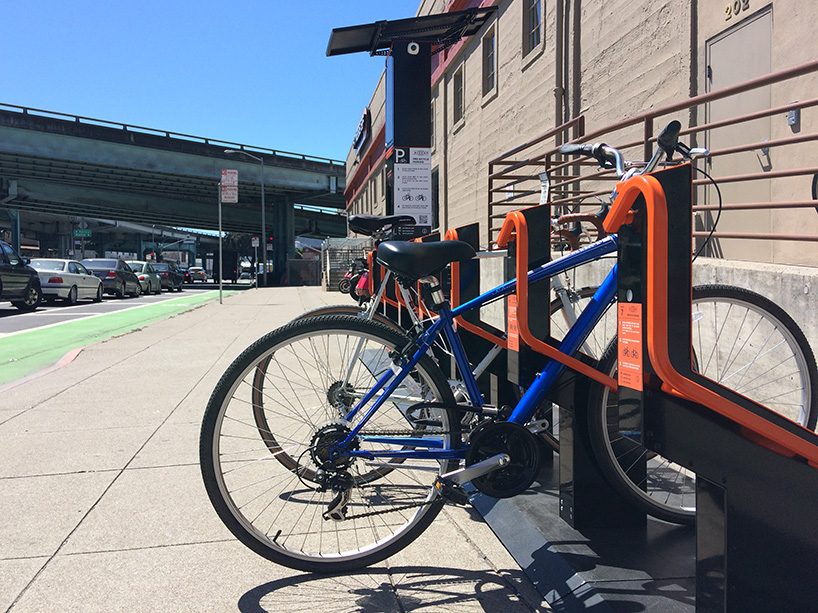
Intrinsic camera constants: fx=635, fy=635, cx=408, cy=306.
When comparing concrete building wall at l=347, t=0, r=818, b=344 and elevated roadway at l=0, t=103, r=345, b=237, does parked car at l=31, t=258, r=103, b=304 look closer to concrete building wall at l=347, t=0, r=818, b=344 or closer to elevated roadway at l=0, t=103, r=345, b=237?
concrete building wall at l=347, t=0, r=818, b=344

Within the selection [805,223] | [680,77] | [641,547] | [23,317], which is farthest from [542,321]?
[23,317]

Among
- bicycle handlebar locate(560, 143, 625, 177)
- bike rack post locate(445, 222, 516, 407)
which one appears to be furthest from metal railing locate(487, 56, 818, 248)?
bike rack post locate(445, 222, 516, 407)

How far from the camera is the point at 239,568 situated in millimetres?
2791

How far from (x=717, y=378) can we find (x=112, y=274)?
25.6m

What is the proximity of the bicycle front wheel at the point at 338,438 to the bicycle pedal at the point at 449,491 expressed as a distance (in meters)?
0.04

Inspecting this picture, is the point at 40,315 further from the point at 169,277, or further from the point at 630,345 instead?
the point at 169,277

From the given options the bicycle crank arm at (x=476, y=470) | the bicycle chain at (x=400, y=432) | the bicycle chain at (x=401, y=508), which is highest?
the bicycle chain at (x=400, y=432)

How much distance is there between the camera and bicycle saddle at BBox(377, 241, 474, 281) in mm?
2625

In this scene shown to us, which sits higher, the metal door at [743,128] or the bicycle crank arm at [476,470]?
the metal door at [743,128]

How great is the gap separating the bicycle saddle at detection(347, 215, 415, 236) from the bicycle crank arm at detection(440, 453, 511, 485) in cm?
155

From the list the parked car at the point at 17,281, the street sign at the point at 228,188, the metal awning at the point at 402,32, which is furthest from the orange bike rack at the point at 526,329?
the street sign at the point at 228,188

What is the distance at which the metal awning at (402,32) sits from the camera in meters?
8.00

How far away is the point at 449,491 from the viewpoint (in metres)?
2.58

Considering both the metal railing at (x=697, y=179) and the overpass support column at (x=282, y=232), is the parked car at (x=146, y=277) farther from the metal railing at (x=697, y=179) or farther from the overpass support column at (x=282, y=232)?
Result: the metal railing at (x=697, y=179)
